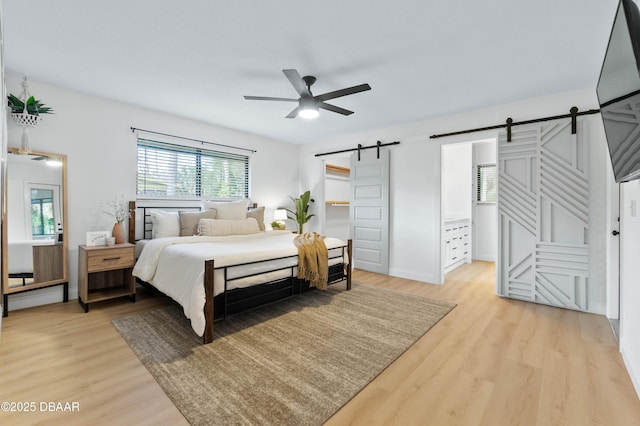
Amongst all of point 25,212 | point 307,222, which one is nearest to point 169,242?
point 25,212

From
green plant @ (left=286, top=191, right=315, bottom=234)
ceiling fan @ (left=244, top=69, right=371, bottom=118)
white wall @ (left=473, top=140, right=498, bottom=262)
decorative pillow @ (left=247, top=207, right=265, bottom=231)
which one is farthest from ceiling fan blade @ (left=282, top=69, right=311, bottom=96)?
white wall @ (left=473, top=140, right=498, bottom=262)

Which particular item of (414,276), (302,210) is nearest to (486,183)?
(414,276)

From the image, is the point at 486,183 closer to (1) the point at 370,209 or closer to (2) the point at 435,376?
(1) the point at 370,209

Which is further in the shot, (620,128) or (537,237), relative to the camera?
(537,237)

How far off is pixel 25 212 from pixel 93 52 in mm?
1911

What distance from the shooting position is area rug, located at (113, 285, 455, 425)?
1.67m

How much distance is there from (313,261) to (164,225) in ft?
6.88

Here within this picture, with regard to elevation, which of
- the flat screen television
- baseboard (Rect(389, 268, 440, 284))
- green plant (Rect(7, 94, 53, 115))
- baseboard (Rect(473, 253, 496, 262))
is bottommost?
baseboard (Rect(389, 268, 440, 284))

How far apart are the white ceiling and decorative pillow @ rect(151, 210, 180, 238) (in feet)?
4.99

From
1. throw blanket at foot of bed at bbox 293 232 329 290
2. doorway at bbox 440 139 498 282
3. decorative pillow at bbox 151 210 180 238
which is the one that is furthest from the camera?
doorway at bbox 440 139 498 282

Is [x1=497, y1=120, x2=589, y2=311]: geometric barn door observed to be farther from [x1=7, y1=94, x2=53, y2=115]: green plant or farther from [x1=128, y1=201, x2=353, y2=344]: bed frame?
[x1=7, y1=94, x2=53, y2=115]: green plant

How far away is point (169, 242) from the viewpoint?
323cm

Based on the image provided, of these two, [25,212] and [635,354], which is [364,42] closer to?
[635,354]

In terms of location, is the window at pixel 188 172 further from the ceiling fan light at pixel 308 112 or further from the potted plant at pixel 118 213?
the ceiling fan light at pixel 308 112
